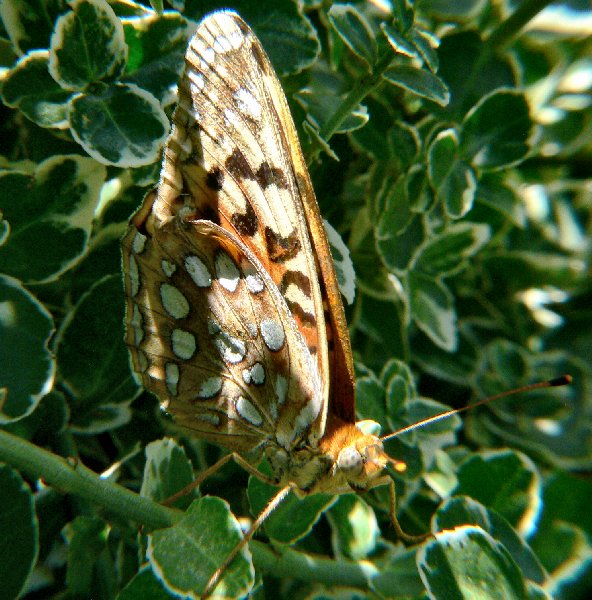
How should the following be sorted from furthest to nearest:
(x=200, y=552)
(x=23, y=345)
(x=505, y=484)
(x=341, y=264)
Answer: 1. (x=505, y=484)
2. (x=341, y=264)
3. (x=23, y=345)
4. (x=200, y=552)

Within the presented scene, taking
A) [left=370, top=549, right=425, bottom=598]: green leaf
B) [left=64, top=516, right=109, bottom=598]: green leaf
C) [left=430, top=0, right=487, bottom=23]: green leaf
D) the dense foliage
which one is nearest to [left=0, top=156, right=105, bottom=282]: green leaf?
the dense foliage

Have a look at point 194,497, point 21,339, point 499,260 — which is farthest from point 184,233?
point 499,260

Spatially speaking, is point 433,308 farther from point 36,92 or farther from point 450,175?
point 36,92

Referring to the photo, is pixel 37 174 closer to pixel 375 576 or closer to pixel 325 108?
pixel 325 108

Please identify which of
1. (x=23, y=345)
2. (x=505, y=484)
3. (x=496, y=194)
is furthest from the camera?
(x=496, y=194)

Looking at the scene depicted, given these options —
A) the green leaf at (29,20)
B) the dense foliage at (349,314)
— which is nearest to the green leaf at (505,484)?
the dense foliage at (349,314)

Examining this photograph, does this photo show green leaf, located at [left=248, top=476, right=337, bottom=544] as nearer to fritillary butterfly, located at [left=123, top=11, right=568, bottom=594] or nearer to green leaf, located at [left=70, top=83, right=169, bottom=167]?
fritillary butterfly, located at [left=123, top=11, right=568, bottom=594]

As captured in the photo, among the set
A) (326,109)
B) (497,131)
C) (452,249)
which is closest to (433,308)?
(452,249)
